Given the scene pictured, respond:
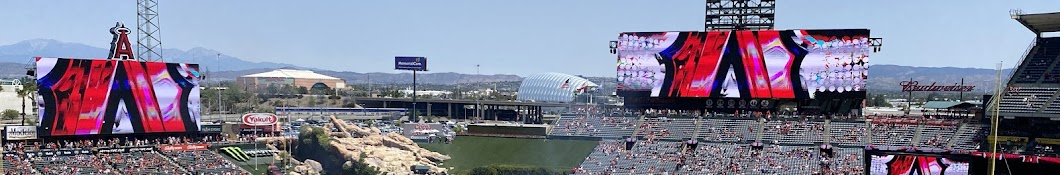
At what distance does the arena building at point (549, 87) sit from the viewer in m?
95.3

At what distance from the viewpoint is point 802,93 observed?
38.0 meters

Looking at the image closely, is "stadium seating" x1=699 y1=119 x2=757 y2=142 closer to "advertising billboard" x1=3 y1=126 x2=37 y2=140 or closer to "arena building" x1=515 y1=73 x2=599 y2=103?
"advertising billboard" x1=3 y1=126 x2=37 y2=140

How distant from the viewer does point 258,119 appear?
1905 inches

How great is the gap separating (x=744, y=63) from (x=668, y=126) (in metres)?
4.19

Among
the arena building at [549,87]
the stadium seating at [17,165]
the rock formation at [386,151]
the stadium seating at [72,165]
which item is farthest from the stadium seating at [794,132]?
the arena building at [549,87]

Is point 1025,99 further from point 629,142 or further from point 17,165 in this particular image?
point 17,165

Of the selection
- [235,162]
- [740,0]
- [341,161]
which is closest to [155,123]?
[235,162]

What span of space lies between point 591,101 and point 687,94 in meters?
14.9

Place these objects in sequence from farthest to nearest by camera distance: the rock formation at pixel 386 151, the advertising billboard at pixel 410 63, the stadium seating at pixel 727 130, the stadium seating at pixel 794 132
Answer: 1. the advertising billboard at pixel 410 63
2. the rock formation at pixel 386 151
3. the stadium seating at pixel 727 130
4. the stadium seating at pixel 794 132

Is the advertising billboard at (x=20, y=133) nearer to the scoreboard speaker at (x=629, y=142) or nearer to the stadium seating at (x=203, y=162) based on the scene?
the stadium seating at (x=203, y=162)

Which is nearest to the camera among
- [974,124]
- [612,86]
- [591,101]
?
[974,124]

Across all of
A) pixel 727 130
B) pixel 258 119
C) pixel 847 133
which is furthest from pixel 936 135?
pixel 258 119

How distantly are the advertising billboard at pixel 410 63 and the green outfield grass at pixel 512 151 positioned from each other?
30.3 meters

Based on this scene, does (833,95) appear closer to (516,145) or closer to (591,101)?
(516,145)
